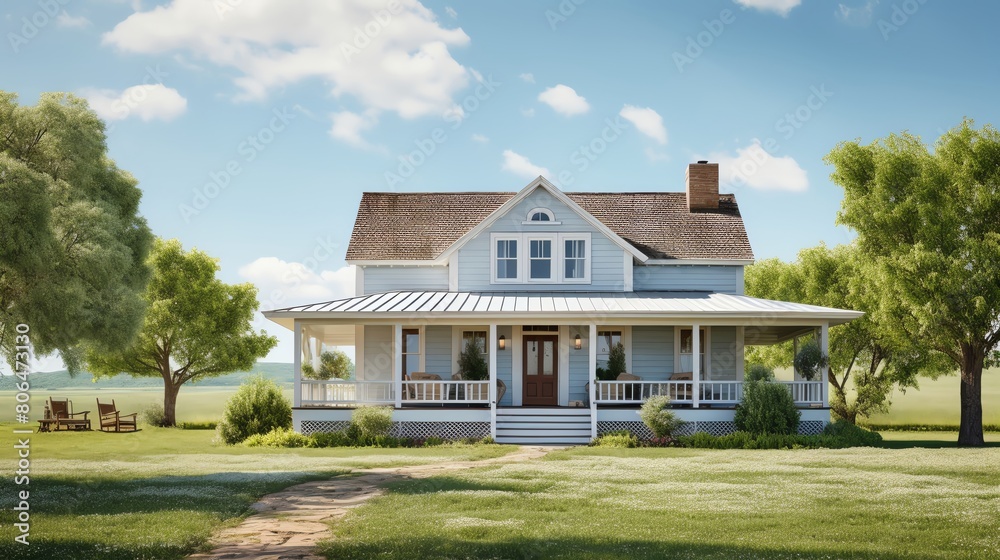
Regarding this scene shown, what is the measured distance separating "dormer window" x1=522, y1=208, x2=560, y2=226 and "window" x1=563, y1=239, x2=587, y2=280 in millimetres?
966

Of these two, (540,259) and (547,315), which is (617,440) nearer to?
(547,315)

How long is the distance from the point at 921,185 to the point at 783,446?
10829 millimetres

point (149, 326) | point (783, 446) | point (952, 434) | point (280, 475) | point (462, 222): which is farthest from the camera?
point (149, 326)

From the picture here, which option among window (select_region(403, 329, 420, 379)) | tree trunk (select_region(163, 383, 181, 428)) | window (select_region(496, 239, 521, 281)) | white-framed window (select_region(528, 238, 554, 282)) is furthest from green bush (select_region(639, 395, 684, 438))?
tree trunk (select_region(163, 383, 181, 428))

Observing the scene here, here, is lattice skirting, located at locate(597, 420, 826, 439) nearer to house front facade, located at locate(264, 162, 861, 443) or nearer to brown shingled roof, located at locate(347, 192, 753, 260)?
house front facade, located at locate(264, 162, 861, 443)

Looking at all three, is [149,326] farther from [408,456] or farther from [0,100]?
[408,456]

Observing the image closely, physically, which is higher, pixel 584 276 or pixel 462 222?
pixel 462 222

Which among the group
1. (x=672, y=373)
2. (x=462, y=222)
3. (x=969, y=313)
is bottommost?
(x=672, y=373)

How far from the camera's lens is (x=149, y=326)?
121ft

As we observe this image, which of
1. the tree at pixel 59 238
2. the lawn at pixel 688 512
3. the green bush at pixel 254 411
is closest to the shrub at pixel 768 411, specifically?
the lawn at pixel 688 512

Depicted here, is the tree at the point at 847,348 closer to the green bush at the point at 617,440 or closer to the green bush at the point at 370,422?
the green bush at the point at 617,440

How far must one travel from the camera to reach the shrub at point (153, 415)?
38031mm

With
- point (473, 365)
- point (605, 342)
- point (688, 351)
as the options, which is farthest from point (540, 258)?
point (688, 351)

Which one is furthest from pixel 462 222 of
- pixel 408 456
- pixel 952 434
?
pixel 952 434
